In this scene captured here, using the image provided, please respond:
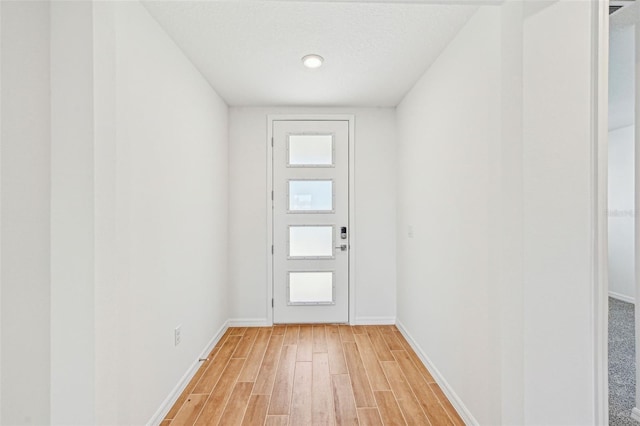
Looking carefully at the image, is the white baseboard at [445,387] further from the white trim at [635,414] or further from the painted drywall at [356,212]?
the white trim at [635,414]

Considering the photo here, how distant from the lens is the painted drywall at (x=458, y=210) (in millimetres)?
1658

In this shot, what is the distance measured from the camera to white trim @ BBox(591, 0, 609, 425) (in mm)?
1018

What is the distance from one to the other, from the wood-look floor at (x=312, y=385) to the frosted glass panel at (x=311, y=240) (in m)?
0.87

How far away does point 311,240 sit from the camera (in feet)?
11.6

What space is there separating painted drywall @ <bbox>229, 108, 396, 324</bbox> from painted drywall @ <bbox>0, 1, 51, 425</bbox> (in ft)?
7.56

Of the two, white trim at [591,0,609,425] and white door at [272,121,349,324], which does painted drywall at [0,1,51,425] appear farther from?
white door at [272,121,349,324]

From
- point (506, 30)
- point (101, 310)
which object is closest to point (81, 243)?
point (101, 310)

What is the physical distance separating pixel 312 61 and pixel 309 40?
27 centimetres

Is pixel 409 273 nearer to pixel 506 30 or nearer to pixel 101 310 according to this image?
pixel 506 30

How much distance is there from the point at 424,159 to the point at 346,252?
1.37m

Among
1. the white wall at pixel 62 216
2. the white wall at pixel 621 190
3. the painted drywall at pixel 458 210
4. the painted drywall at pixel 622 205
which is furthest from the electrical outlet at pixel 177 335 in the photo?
the painted drywall at pixel 622 205

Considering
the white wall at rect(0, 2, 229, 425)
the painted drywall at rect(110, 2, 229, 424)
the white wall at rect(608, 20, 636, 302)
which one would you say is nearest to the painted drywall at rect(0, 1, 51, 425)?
the white wall at rect(0, 2, 229, 425)

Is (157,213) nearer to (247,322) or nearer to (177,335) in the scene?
(177,335)

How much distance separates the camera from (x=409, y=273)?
3059 mm
